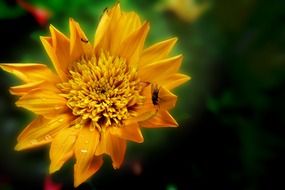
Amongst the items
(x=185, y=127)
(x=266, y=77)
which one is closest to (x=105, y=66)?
(x=185, y=127)

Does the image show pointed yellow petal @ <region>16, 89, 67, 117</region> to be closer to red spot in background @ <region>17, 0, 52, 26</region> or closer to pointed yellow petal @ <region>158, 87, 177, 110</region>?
pointed yellow petal @ <region>158, 87, 177, 110</region>

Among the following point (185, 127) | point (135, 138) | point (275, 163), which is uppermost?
point (135, 138)

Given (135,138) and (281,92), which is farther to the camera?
(281,92)

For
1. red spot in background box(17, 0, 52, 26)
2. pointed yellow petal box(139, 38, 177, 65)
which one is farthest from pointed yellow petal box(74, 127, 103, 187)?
red spot in background box(17, 0, 52, 26)

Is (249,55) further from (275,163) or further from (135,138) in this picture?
(135,138)

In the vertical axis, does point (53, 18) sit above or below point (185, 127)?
above
